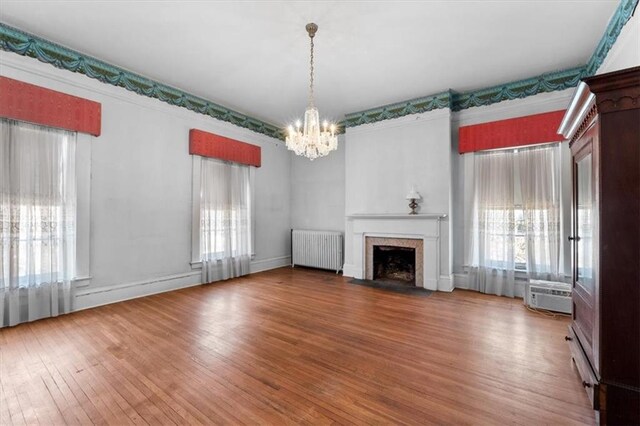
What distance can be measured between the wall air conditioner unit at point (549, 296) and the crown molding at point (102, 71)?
563cm

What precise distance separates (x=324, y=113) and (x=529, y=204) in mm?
3871

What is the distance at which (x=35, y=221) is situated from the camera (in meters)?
3.20

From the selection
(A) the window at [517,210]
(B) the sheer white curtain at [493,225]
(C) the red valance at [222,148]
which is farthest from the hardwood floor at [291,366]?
(C) the red valance at [222,148]

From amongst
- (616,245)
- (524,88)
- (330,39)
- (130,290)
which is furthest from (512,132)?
(130,290)

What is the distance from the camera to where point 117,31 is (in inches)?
121

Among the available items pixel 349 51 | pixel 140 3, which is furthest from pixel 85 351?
pixel 349 51

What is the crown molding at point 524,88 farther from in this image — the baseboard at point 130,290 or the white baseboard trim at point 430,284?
the baseboard at point 130,290

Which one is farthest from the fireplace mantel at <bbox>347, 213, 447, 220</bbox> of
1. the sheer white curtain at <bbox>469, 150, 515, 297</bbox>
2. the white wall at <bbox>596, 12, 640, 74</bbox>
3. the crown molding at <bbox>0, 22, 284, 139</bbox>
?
the crown molding at <bbox>0, 22, 284, 139</bbox>

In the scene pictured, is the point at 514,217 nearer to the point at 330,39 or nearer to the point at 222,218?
the point at 330,39

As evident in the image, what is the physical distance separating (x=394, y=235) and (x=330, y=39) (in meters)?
3.28

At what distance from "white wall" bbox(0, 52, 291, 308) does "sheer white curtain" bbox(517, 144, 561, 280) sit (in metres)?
5.26

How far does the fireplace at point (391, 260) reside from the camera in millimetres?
5035

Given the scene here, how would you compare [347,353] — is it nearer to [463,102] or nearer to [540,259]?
[540,259]

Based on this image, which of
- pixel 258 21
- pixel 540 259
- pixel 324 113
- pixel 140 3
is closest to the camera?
pixel 140 3
